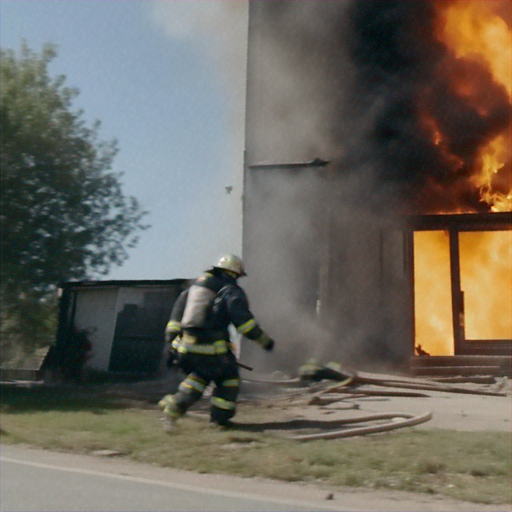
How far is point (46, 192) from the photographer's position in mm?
15109

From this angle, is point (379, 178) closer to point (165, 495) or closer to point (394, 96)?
point (394, 96)

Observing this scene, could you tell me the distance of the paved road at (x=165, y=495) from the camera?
512cm

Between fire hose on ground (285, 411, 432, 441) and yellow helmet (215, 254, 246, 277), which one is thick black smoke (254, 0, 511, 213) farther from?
yellow helmet (215, 254, 246, 277)

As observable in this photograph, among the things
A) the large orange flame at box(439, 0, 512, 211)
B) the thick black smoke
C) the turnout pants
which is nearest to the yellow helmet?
the turnout pants

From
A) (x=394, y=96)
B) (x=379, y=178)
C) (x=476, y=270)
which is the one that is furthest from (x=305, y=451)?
(x=394, y=96)

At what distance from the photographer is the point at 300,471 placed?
615cm

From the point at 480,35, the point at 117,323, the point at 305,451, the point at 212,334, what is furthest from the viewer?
the point at 117,323

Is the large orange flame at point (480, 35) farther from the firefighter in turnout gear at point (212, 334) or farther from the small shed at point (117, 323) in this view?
the firefighter in turnout gear at point (212, 334)

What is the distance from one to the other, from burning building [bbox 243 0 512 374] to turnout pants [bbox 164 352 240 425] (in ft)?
18.9

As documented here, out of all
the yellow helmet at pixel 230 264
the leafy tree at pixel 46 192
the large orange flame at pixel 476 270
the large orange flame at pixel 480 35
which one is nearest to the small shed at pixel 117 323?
the leafy tree at pixel 46 192

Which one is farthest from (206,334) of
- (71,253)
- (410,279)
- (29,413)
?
(71,253)

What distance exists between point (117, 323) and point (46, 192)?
13.7ft

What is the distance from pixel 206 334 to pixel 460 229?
793 centimetres

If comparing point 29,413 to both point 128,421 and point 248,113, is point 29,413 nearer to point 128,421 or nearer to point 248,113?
point 128,421
